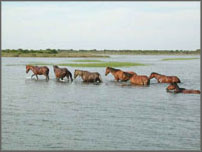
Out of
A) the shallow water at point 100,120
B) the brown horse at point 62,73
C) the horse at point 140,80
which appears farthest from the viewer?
the brown horse at point 62,73

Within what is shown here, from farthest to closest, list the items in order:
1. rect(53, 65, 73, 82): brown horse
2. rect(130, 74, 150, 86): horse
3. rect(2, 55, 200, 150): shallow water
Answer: rect(53, 65, 73, 82): brown horse → rect(130, 74, 150, 86): horse → rect(2, 55, 200, 150): shallow water

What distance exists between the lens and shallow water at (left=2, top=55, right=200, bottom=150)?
10891 mm

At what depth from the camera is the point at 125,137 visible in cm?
1141

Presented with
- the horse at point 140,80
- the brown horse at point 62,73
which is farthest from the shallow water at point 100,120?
the brown horse at point 62,73

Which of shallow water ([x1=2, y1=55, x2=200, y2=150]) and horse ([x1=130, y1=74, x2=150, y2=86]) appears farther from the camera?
horse ([x1=130, y1=74, x2=150, y2=86])

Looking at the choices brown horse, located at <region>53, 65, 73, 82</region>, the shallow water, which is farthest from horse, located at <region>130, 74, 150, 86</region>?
brown horse, located at <region>53, 65, 73, 82</region>

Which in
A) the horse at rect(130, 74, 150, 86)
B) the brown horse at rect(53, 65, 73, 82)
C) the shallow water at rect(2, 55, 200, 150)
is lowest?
the shallow water at rect(2, 55, 200, 150)

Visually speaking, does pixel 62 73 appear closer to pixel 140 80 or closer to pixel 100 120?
pixel 140 80

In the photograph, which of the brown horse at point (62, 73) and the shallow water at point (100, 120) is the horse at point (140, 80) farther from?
the brown horse at point (62, 73)

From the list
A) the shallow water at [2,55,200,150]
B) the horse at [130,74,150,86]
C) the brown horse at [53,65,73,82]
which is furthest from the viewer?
the brown horse at [53,65,73,82]

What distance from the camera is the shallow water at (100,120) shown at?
10.9m

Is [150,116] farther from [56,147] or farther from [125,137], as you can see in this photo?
[56,147]

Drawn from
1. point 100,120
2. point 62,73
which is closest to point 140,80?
point 62,73

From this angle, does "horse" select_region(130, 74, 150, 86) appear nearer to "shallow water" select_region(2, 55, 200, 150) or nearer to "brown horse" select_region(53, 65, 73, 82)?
"shallow water" select_region(2, 55, 200, 150)
